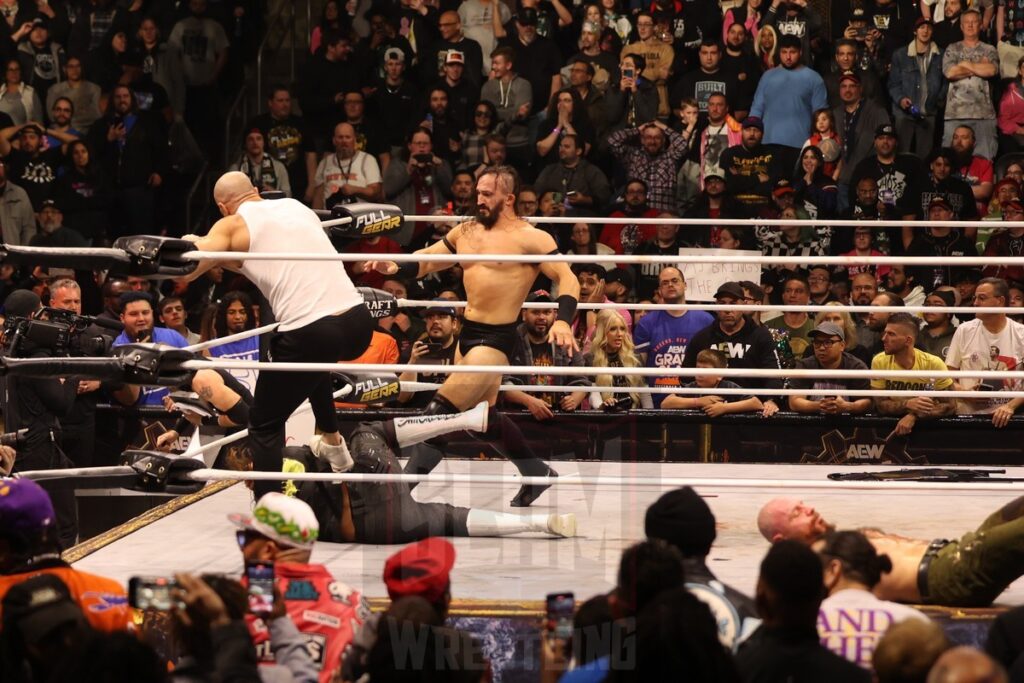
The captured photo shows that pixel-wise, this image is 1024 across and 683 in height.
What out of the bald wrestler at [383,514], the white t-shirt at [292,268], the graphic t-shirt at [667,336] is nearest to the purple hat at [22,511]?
the white t-shirt at [292,268]

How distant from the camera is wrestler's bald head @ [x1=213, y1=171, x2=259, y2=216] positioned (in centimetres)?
461

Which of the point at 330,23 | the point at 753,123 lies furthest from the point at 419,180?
the point at 753,123

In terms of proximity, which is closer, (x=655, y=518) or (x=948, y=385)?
(x=655, y=518)

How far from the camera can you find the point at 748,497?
5.64 metres

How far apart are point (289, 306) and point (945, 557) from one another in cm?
216

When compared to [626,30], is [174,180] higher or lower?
lower

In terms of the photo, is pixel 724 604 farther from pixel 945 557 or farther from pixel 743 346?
pixel 743 346

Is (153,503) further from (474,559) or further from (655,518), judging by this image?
(655,518)

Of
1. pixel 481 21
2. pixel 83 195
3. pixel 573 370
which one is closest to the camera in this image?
pixel 573 370

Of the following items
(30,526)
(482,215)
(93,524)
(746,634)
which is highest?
(482,215)

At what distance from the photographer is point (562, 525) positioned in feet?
Answer: 15.7

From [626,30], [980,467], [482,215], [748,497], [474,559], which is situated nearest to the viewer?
[474,559]

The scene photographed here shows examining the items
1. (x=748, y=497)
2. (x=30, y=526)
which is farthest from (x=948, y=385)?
(x=30, y=526)

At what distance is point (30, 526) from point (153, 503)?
3.22m
